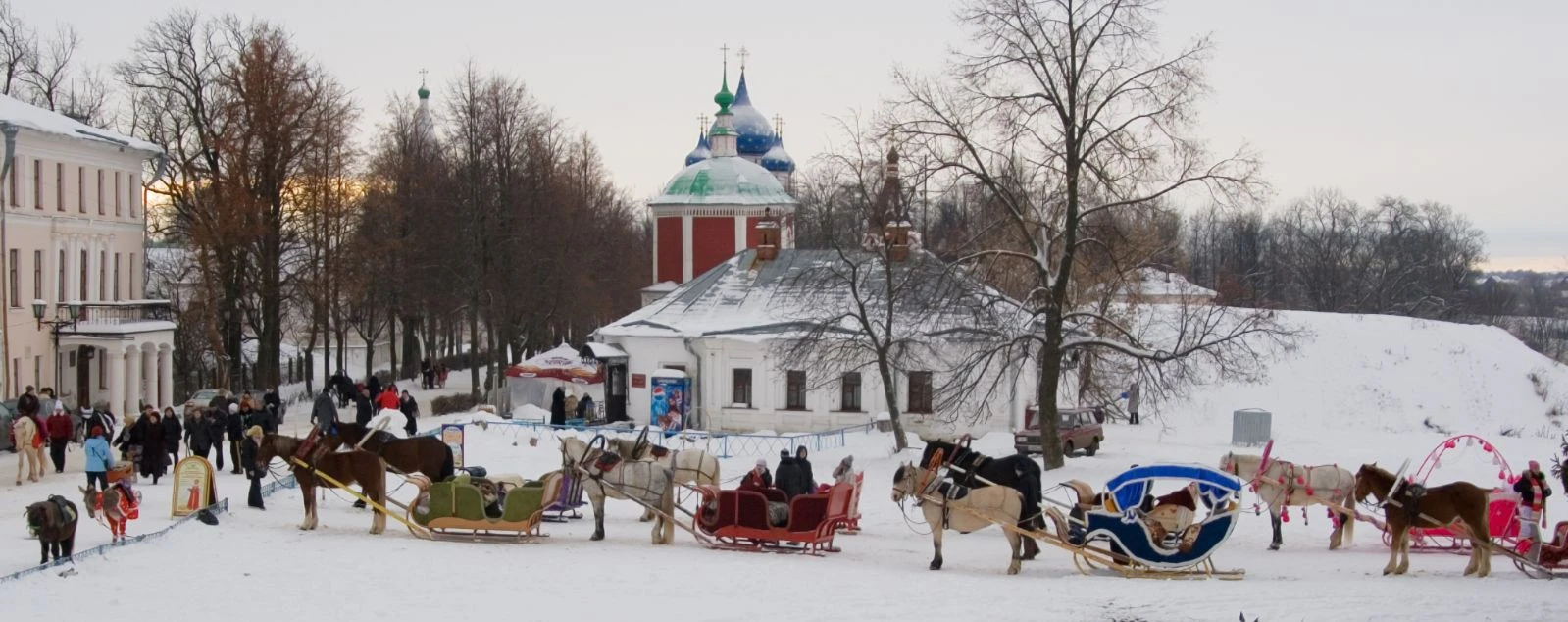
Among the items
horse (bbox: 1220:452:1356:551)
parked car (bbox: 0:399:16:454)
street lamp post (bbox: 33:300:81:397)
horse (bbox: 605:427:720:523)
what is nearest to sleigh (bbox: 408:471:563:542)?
horse (bbox: 605:427:720:523)

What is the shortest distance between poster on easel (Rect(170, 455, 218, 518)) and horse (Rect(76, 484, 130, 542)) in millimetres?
2532

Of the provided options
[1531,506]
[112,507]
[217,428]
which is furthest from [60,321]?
[1531,506]

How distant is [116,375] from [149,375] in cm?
283

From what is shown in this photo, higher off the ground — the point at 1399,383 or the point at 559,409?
the point at 559,409

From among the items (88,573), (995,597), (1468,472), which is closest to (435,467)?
(88,573)

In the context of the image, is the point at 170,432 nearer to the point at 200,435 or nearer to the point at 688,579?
the point at 200,435

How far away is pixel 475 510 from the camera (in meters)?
19.8

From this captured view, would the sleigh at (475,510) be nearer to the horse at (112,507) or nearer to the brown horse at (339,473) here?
the brown horse at (339,473)

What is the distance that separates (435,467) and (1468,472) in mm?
17388

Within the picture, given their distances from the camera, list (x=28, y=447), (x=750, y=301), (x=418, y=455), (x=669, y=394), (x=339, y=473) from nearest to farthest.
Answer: (x=339, y=473)
(x=418, y=455)
(x=28, y=447)
(x=669, y=394)
(x=750, y=301)

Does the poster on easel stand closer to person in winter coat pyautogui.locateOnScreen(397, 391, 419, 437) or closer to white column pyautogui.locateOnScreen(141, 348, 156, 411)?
person in winter coat pyautogui.locateOnScreen(397, 391, 419, 437)

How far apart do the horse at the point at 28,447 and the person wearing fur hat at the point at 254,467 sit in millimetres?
3538

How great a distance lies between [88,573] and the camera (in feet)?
53.0

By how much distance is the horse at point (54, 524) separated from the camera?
1623cm
